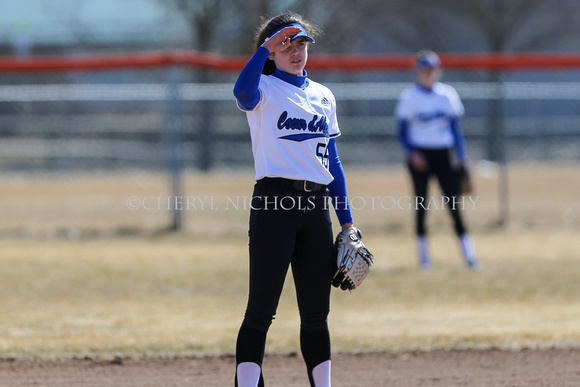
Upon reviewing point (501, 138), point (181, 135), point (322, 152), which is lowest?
point (322, 152)

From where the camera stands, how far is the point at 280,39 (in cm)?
357

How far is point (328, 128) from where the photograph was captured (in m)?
3.74

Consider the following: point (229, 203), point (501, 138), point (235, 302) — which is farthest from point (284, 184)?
point (229, 203)

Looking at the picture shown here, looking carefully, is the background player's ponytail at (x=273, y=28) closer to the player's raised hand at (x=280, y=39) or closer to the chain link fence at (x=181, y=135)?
the player's raised hand at (x=280, y=39)

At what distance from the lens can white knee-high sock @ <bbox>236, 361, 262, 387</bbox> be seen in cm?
363

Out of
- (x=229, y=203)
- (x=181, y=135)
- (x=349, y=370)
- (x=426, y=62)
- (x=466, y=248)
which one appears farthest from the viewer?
(x=181, y=135)

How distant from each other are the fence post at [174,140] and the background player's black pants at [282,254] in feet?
24.1

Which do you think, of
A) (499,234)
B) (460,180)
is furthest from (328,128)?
(499,234)

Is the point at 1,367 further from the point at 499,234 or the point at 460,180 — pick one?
the point at 499,234

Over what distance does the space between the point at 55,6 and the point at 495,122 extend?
57.9 feet

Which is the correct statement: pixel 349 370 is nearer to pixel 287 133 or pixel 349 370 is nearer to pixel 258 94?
pixel 287 133

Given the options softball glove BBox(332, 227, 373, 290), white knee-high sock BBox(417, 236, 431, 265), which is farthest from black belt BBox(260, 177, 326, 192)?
white knee-high sock BBox(417, 236, 431, 265)

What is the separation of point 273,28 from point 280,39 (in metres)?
0.08

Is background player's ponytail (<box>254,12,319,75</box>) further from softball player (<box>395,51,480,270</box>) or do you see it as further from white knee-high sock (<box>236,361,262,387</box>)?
softball player (<box>395,51,480,270</box>)
